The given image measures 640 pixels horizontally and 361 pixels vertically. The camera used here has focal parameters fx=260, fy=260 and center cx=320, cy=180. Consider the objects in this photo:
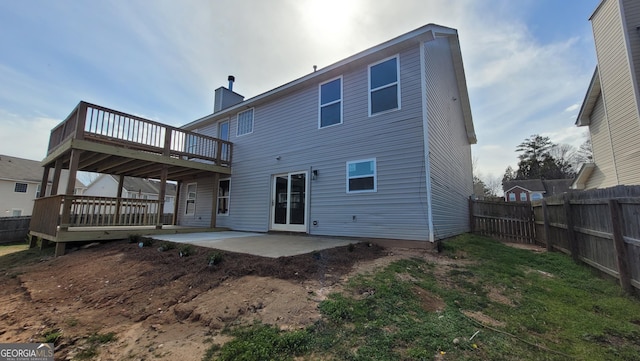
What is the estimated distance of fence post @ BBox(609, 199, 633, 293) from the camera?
146 inches

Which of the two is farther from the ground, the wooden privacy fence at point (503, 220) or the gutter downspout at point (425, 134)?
the gutter downspout at point (425, 134)

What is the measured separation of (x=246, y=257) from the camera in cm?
473

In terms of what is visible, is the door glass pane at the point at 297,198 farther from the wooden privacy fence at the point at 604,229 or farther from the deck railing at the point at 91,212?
the wooden privacy fence at the point at 604,229

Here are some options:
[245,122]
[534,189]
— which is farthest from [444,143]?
[534,189]

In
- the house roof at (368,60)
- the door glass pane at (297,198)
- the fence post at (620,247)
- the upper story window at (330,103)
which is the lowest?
the fence post at (620,247)

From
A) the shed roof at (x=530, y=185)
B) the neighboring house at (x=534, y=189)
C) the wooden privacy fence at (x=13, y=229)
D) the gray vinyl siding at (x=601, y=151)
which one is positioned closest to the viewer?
the gray vinyl siding at (x=601, y=151)

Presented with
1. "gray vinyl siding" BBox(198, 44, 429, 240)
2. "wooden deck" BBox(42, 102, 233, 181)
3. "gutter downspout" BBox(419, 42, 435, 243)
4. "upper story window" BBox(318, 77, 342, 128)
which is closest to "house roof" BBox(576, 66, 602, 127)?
"gutter downspout" BBox(419, 42, 435, 243)

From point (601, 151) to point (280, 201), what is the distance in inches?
555

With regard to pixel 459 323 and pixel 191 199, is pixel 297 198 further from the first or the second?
pixel 191 199

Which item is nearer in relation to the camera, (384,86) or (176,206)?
(384,86)

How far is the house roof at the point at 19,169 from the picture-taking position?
71.8ft

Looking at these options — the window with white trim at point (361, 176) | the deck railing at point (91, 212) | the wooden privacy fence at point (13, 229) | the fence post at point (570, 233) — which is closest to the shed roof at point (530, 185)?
the fence post at point (570, 233)

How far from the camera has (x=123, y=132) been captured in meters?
8.24

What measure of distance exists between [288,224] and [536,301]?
6685mm
